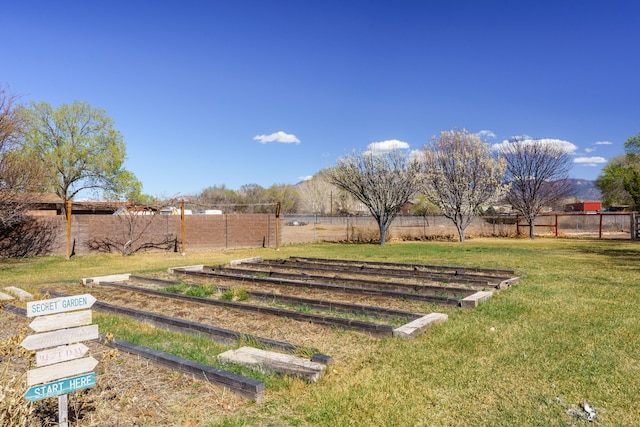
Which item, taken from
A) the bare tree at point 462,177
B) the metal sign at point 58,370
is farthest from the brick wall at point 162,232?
the metal sign at point 58,370

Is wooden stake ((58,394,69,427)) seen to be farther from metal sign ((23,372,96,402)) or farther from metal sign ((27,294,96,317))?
metal sign ((27,294,96,317))

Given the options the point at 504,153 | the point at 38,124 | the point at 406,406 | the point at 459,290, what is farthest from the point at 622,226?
the point at 38,124

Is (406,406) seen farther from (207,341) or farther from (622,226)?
(622,226)

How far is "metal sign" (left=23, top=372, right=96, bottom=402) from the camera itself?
2.80 metres

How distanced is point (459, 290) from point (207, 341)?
206 inches

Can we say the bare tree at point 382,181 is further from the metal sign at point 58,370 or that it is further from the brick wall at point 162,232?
the metal sign at point 58,370

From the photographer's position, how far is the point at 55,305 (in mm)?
3029

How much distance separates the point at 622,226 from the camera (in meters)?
35.1

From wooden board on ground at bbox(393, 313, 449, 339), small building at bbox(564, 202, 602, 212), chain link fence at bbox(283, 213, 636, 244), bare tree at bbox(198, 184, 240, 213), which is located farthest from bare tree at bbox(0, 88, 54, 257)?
small building at bbox(564, 202, 602, 212)

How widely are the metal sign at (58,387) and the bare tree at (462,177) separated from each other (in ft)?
88.0

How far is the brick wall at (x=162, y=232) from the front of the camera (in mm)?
18266

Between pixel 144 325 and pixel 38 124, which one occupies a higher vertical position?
pixel 38 124

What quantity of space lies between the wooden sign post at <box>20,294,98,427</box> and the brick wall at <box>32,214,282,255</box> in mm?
17148

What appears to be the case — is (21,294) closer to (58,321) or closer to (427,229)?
(58,321)
